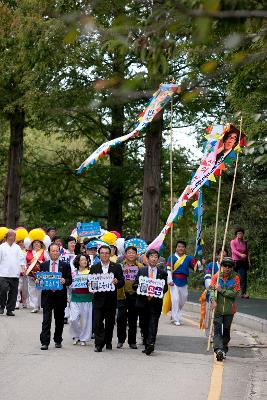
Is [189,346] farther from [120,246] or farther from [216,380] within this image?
[120,246]

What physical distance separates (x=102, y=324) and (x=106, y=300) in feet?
1.16

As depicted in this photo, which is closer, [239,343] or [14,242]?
[239,343]

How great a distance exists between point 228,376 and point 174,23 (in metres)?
7.44

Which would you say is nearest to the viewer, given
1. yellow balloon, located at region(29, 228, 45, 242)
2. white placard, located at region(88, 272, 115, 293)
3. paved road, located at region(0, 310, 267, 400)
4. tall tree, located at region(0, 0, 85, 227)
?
paved road, located at region(0, 310, 267, 400)

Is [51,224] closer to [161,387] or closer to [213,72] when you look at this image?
[161,387]

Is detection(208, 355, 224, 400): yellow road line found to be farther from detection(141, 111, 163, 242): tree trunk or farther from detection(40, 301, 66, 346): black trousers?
detection(141, 111, 163, 242): tree trunk

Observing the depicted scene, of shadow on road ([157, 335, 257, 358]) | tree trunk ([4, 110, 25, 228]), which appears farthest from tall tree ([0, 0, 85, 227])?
shadow on road ([157, 335, 257, 358])

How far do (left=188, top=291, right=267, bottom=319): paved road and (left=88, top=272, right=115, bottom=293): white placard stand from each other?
552cm

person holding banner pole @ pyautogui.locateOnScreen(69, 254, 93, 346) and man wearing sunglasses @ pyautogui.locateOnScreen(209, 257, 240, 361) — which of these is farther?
person holding banner pole @ pyautogui.locateOnScreen(69, 254, 93, 346)

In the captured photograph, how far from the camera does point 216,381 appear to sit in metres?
11.2

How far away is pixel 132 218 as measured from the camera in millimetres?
36250

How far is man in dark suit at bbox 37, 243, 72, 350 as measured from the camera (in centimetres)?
1382

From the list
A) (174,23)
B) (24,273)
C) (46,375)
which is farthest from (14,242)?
(174,23)

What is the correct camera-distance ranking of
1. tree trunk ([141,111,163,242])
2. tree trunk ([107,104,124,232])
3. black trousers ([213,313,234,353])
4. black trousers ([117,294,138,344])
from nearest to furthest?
black trousers ([213,313,234,353])
black trousers ([117,294,138,344])
tree trunk ([141,111,163,242])
tree trunk ([107,104,124,232])
